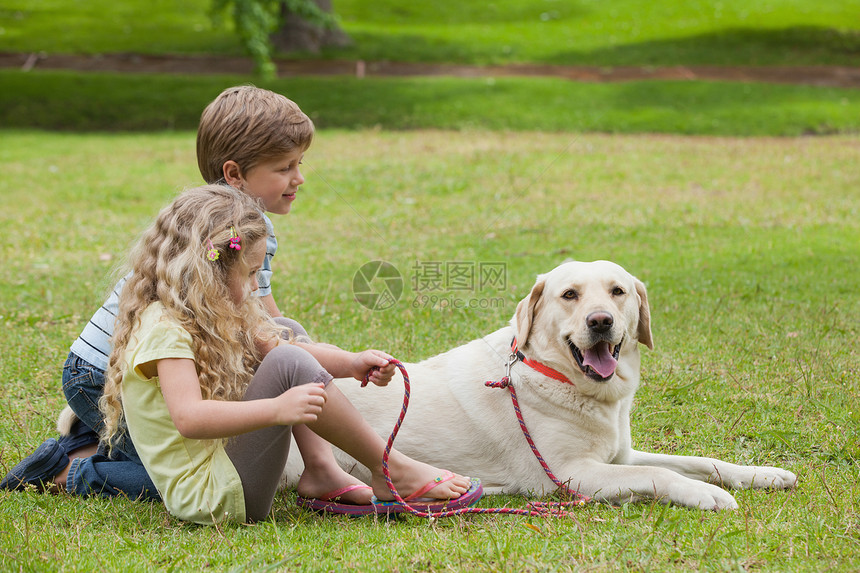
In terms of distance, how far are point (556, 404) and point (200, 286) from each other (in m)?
1.71

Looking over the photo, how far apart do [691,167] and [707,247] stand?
179 inches

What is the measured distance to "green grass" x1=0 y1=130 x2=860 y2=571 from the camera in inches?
121

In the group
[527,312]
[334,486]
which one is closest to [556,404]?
[527,312]

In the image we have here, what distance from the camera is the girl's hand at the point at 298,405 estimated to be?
3.00m

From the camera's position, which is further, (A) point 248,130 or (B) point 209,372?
(A) point 248,130

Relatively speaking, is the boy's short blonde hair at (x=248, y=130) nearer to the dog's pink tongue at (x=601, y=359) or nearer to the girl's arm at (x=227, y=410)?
the girl's arm at (x=227, y=410)

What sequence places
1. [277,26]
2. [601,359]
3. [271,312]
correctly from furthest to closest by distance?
[277,26] → [271,312] → [601,359]

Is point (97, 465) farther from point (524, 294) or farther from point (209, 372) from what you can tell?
point (524, 294)

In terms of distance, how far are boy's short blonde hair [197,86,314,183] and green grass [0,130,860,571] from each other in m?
1.76

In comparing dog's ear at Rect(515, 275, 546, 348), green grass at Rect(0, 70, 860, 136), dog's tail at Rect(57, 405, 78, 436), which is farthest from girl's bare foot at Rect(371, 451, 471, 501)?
green grass at Rect(0, 70, 860, 136)

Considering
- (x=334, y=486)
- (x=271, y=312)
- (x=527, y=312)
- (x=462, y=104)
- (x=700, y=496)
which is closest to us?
(x=700, y=496)

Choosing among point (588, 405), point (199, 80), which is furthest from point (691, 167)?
point (199, 80)

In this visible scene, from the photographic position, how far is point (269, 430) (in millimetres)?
3262

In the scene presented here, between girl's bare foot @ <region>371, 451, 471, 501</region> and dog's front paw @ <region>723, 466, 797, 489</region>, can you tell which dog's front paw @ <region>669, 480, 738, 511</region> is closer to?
dog's front paw @ <region>723, 466, 797, 489</region>
